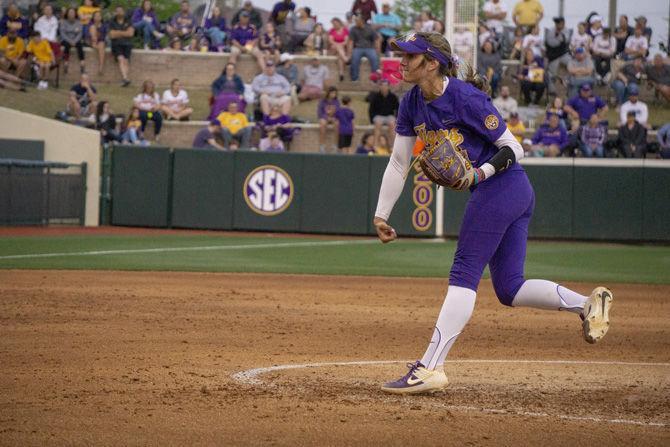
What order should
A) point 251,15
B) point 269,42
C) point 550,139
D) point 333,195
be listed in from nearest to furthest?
point 333,195
point 550,139
point 269,42
point 251,15

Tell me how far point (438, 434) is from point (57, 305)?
6.23 metres

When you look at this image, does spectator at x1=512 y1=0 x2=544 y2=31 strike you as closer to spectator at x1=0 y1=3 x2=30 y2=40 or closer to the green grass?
the green grass

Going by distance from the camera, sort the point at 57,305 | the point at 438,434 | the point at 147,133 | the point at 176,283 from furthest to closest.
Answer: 1. the point at 147,133
2. the point at 176,283
3. the point at 57,305
4. the point at 438,434

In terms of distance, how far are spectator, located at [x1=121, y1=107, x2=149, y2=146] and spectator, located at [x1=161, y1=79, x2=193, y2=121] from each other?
1007 millimetres

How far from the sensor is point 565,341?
29.6 ft

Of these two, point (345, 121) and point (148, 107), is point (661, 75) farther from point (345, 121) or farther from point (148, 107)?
point (148, 107)

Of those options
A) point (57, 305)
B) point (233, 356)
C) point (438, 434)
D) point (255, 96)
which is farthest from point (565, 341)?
point (255, 96)

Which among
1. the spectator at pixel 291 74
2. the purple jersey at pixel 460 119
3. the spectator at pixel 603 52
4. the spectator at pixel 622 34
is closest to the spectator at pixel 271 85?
the spectator at pixel 291 74

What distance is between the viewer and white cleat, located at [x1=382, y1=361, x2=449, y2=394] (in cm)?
609

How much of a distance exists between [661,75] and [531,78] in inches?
128

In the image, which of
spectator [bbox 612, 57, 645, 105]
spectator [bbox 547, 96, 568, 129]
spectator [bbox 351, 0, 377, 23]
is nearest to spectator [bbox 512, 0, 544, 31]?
spectator [bbox 612, 57, 645, 105]

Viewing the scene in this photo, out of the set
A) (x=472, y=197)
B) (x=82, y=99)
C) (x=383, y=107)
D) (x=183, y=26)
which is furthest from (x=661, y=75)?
→ (x=472, y=197)

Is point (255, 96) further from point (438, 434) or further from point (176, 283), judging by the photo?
point (438, 434)

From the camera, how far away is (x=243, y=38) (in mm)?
28438
